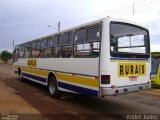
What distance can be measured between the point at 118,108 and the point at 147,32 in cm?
308

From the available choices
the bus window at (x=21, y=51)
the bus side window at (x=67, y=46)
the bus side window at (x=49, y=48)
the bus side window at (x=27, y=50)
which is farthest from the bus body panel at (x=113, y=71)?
the bus window at (x=21, y=51)

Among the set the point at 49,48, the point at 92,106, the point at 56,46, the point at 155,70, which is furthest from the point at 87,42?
the point at 155,70

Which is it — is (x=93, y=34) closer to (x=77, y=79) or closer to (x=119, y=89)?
(x=77, y=79)

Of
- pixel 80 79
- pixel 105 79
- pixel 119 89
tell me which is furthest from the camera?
pixel 80 79

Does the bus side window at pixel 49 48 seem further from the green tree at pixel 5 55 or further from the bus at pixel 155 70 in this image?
the green tree at pixel 5 55

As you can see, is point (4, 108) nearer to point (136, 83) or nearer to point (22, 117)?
point (22, 117)

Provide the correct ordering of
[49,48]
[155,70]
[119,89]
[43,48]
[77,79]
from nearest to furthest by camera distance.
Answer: [119,89] < [77,79] < [49,48] < [43,48] < [155,70]

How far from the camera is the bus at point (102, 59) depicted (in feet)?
28.6

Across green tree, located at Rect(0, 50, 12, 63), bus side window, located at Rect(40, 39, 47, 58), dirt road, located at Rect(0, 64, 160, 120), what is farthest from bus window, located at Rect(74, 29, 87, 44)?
green tree, located at Rect(0, 50, 12, 63)

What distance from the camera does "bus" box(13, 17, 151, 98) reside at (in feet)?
28.6

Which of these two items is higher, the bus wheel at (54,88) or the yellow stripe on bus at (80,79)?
the yellow stripe on bus at (80,79)

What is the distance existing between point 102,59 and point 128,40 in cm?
172

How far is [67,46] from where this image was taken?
11.1 m

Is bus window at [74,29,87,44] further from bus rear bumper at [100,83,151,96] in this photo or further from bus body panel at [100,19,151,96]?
bus rear bumper at [100,83,151,96]
